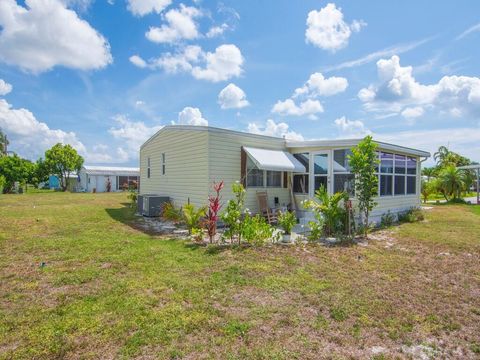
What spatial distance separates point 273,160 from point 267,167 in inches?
29.6

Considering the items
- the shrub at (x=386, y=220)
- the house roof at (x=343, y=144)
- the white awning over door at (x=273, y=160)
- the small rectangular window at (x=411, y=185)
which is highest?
the house roof at (x=343, y=144)

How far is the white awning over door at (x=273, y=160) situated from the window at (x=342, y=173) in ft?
4.12

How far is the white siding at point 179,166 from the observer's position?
10.9 meters

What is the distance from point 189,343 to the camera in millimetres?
3281

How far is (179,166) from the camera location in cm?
1261

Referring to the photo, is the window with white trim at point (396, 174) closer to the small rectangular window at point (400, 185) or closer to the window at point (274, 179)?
the small rectangular window at point (400, 185)

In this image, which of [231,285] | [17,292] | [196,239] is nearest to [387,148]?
[196,239]

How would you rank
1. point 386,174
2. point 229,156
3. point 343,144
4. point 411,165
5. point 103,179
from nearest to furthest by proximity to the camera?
1. point 343,144
2. point 229,156
3. point 386,174
4. point 411,165
5. point 103,179

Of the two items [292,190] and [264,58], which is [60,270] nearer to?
[292,190]

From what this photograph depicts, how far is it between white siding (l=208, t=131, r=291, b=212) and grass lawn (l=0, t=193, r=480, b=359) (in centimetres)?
354

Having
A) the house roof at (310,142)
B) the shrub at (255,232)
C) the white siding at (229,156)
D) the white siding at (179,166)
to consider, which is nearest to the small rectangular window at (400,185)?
the house roof at (310,142)

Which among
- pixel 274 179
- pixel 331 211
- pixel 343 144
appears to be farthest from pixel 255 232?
pixel 343 144

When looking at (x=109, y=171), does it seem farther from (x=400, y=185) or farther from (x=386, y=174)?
(x=400, y=185)

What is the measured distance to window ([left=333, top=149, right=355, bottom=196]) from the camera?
1105 centimetres
